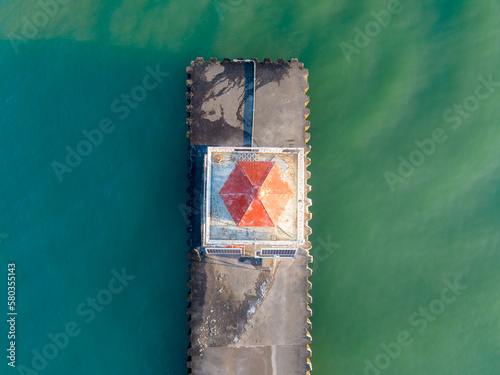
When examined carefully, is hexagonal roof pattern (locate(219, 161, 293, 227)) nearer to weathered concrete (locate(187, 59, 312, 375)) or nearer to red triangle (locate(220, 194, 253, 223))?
red triangle (locate(220, 194, 253, 223))

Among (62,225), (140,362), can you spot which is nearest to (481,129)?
(140,362)

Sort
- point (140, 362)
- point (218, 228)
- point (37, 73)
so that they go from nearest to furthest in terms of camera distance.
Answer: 1. point (218, 228)
2. point (140, 362)
3. point (37, 73)

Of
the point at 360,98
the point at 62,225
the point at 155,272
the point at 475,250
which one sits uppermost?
the point at 360,98

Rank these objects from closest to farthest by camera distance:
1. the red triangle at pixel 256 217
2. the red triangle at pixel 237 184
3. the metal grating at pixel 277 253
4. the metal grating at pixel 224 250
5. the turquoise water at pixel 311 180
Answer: the red triangle at pixel 256 217
the red triangle at pixel 237 184
the metal grating at pixel 277 253
the metal grating at pixel 224 250
the turquoise water at pixel 311 180

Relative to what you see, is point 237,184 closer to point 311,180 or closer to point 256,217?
point 256,217

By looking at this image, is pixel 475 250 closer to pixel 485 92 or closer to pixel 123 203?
pixel 485 92

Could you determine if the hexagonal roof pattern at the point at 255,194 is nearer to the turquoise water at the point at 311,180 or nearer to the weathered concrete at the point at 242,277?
the weathered concrete at the point at 242,277

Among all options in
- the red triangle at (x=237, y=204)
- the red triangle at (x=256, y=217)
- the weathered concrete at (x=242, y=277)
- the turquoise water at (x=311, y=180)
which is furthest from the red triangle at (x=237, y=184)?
the turquoise water at (x=311, y=180)

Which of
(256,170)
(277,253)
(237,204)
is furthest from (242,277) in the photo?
(256,170)
